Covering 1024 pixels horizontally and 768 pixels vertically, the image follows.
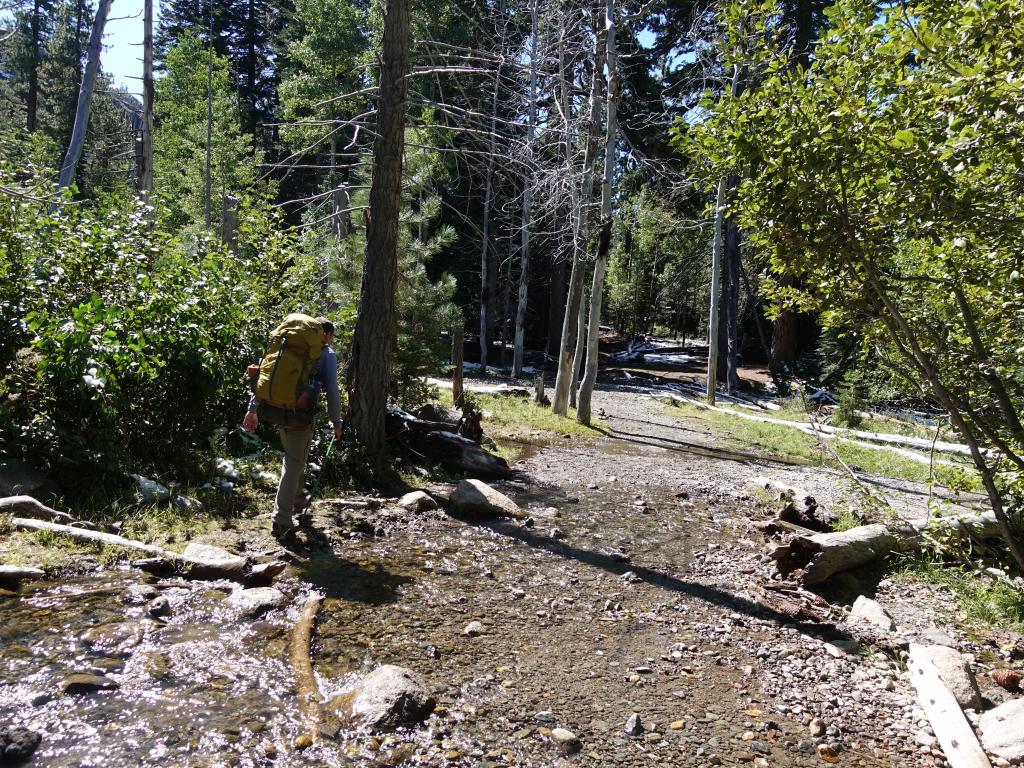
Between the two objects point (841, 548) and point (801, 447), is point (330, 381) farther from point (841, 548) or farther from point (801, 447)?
point (801, 447)

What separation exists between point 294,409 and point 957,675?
550cm

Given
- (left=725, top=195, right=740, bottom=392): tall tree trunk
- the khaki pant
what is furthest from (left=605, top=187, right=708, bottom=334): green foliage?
the khaki pant

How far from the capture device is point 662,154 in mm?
26469

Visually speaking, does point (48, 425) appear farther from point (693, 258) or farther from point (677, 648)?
point (693, 258)

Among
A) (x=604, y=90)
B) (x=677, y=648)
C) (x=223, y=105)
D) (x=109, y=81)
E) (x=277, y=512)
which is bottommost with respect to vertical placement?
(x=677, y=648)

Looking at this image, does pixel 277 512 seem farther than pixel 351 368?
No

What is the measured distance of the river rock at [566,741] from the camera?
135 inches

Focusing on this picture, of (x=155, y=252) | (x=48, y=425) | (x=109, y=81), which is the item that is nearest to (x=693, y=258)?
(x=155, y=252)

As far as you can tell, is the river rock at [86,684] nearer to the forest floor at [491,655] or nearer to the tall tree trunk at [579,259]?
the forest floor at [491,655]

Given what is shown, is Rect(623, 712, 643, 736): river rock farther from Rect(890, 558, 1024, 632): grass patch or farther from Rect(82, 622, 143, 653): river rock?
Rect(890, 558, 1024, 632): grass patch

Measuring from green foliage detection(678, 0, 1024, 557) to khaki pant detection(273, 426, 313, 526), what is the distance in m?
4.28

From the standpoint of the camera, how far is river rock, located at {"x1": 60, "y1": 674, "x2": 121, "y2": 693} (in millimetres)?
3414

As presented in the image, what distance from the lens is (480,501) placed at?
7.50 meters

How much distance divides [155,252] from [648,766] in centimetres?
756
